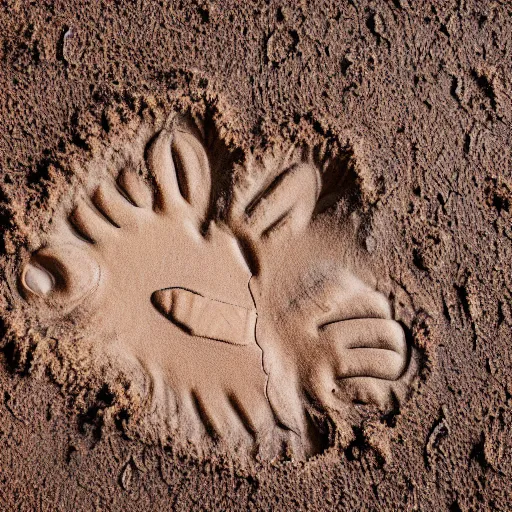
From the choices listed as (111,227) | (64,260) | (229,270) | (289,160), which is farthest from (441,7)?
(64,260)

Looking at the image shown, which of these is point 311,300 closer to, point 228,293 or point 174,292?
point 228,293

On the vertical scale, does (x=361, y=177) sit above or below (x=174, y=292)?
above

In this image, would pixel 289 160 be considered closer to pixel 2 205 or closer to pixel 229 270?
pixel 229 270

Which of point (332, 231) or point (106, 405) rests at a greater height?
point (332, 231)

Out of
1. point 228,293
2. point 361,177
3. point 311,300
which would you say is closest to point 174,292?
point 228,293
